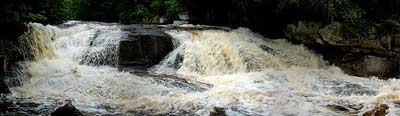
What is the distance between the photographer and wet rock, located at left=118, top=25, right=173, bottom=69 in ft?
43.3

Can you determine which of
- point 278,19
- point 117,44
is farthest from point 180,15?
point 117,44

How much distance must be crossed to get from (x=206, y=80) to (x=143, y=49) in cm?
269

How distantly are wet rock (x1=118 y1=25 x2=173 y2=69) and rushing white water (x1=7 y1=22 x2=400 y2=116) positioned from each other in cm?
23

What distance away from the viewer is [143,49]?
1362cm

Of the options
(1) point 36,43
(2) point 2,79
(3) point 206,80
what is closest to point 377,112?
(3) point 206,80

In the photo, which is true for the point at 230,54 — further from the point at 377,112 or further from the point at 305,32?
the point at 377,112

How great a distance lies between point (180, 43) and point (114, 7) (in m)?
17.1

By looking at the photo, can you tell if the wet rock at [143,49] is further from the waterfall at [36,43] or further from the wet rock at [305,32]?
the wet rock at [305,32]

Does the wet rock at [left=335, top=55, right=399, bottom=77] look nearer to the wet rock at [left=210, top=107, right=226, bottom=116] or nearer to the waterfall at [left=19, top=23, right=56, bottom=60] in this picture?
the wet rock at [left=210, top=107, right=226, bottom=116]

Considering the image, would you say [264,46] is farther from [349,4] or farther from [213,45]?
[349,4]

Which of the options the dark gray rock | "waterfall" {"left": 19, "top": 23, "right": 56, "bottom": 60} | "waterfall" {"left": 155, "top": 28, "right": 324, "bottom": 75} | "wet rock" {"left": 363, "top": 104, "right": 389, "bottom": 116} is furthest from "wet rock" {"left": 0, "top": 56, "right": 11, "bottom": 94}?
the dark gray rock

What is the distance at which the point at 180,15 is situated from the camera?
2536 centimetres

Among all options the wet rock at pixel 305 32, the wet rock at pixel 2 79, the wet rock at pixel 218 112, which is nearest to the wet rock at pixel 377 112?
the wet rock at pixel 218 112

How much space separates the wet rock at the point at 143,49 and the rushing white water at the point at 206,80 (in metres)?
0.23
